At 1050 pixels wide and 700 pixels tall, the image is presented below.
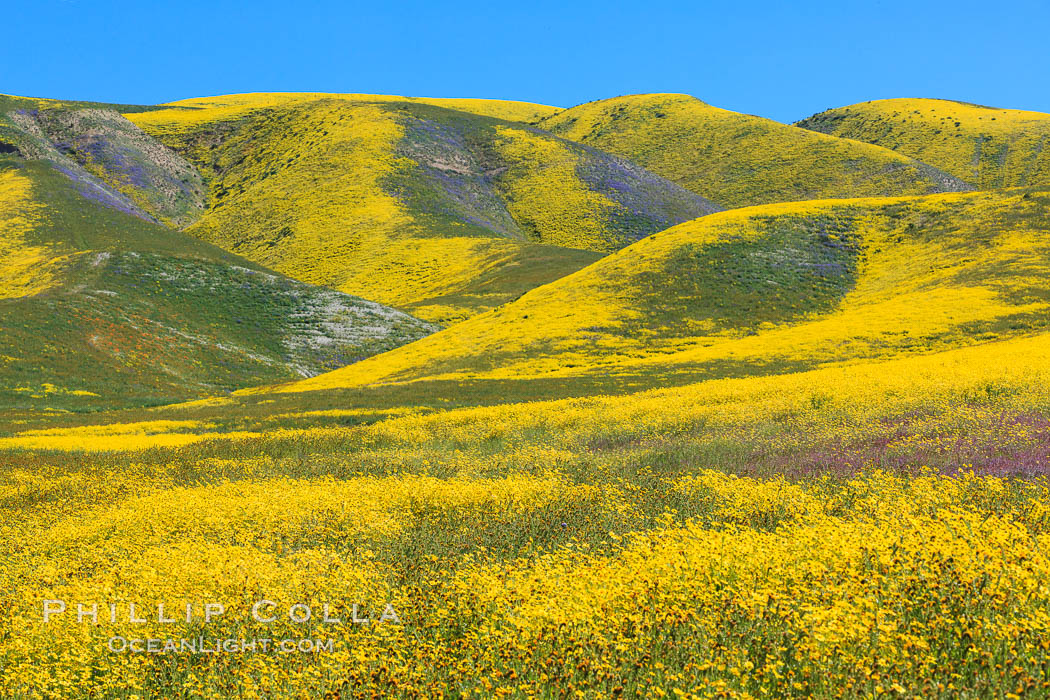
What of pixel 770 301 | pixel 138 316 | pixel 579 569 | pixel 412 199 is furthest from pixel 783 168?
pixel 579 569

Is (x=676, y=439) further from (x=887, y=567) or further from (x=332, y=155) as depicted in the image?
(x=332, y=155)

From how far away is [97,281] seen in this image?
244 ft

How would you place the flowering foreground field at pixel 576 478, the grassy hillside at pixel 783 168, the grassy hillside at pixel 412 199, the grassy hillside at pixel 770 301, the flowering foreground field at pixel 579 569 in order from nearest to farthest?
1. the flowering foreground field at pixel 579 569
2. the flowering foreground field at pixel 576 478
3. the grassy hillside at pixel 770 301
4. the grassy hillside at pixel 412 199
5. the grassy hillside at pixel 783 168

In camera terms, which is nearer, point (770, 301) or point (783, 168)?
point (770, 301)

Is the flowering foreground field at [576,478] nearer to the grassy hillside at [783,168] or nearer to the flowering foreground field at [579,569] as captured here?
the flowering foreground field at [579,569]

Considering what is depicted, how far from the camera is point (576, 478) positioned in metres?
14.3

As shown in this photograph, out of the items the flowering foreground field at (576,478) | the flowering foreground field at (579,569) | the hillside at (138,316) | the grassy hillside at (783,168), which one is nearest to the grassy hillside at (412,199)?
the hillside at (138,316)

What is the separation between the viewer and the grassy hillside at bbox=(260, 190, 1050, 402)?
42750 millimetres

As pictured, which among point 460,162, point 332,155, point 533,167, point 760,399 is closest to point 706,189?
point 533,167

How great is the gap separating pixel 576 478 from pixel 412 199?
12955cm

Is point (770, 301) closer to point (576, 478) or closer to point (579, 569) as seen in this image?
point (576, 478)

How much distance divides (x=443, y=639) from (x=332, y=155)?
15743cm

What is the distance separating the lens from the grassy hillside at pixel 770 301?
1683 inches

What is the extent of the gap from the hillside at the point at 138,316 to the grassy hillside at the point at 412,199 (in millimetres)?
18023
